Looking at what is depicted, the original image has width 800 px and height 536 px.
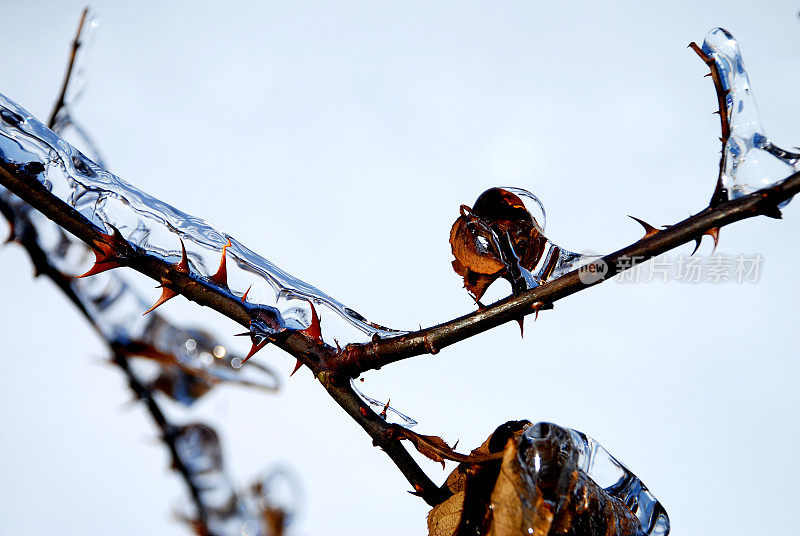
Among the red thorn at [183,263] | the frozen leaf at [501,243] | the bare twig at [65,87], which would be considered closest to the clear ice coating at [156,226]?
the red thorn at [183,263]

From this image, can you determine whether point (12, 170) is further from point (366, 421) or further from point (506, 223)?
point (506, 223)

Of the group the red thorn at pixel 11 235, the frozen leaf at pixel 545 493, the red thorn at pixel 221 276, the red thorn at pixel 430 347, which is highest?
the red thorn at pixel 11 235

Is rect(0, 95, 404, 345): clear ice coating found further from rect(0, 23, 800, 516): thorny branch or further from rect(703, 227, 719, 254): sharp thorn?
rect(703, 227, 719, 254): sharp thorn

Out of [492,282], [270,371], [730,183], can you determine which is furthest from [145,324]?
[730,183]

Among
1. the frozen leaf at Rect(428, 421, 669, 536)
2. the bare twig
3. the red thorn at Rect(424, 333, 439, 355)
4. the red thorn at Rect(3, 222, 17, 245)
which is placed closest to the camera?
the frozen leaf at Rect(428, 421, 669, 536)

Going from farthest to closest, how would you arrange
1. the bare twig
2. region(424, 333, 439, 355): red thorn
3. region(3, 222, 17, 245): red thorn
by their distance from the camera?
1. the bare twig
2. region(3, 222, 17, 245): red thorn
3. region(424, 333, 439, 355): red thorn

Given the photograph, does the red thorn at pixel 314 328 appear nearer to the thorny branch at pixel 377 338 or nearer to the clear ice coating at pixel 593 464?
the thorny branch at pixel 377 338

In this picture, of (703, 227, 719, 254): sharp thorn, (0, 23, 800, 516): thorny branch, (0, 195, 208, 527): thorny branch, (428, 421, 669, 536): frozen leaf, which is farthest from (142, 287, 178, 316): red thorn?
(703, 227, 719, 254): sharp thorn
